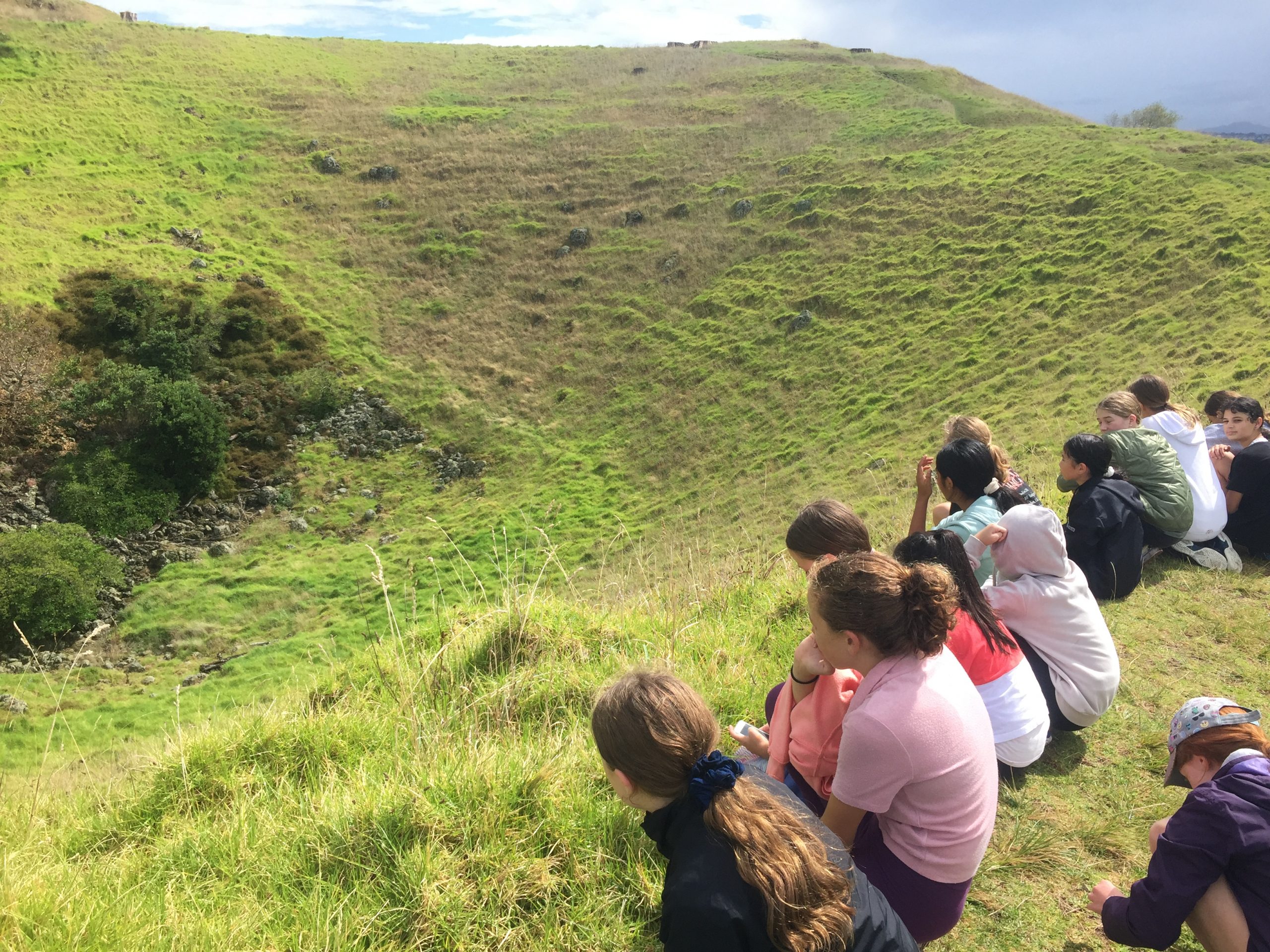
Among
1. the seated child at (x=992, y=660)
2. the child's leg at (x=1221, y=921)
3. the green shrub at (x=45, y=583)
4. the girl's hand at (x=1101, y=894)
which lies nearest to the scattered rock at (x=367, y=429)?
the green shrub at (x=45, y=583)

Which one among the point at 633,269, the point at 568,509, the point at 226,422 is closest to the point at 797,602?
the point at 568,509

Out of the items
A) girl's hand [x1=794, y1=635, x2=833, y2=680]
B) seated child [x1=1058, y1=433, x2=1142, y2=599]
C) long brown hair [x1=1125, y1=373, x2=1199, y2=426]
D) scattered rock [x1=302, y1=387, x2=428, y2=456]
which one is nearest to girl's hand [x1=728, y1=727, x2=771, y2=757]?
girl's hand [x1=794, y1=635, x2=833, y2=680]

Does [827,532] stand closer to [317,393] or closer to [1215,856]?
[1215,856]

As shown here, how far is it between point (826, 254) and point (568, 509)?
1654cm

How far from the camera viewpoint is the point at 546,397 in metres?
25.9

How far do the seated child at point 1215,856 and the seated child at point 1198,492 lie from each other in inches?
165

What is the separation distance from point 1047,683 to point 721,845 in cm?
305

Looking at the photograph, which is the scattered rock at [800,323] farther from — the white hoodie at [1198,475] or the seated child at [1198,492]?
the white hoodie at [1198,475]

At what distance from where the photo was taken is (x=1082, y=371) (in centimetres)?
1852

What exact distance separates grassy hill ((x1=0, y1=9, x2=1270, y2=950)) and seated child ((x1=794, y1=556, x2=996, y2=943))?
72 centimetres

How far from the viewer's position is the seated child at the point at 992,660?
336cm

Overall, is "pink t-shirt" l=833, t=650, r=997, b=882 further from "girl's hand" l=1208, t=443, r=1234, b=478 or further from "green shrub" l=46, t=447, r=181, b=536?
"green shrub" l=46, t=447, r=181, b=536

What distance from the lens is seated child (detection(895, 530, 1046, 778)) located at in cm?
336

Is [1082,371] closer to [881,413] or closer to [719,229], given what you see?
[881,413]
